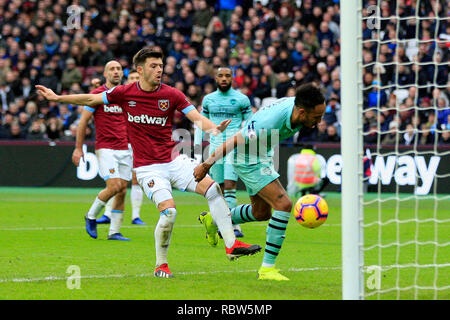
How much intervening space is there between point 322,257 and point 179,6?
17012mm

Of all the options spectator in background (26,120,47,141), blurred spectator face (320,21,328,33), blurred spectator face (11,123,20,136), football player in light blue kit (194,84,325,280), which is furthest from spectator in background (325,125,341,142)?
football player in light blue kit (194,84,325,280)

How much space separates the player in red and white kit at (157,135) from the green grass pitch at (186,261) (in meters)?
0.68

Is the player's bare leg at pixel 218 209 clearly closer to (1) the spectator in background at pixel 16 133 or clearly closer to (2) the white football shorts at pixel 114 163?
(2) the white football shorts at pixel 114 163

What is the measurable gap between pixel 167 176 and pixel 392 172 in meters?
10.9

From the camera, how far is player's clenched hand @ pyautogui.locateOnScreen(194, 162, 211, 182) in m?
7.46

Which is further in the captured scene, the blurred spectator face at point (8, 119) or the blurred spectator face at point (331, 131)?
the blurred spectator face at point (8, 119)

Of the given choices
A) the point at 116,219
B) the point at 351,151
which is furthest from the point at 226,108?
the point at 351,151

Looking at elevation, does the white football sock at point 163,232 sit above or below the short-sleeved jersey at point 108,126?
below

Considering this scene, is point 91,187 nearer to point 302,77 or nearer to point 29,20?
point 302,77

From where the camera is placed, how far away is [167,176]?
26.8 ft

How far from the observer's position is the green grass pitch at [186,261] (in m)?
6.90

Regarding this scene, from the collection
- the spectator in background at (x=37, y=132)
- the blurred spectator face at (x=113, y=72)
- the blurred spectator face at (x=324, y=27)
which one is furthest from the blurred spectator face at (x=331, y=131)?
the blurred spectator face at (x=113, y=72)

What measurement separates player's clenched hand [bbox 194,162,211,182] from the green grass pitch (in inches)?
39.0

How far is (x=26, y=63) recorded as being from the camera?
24.6 m
